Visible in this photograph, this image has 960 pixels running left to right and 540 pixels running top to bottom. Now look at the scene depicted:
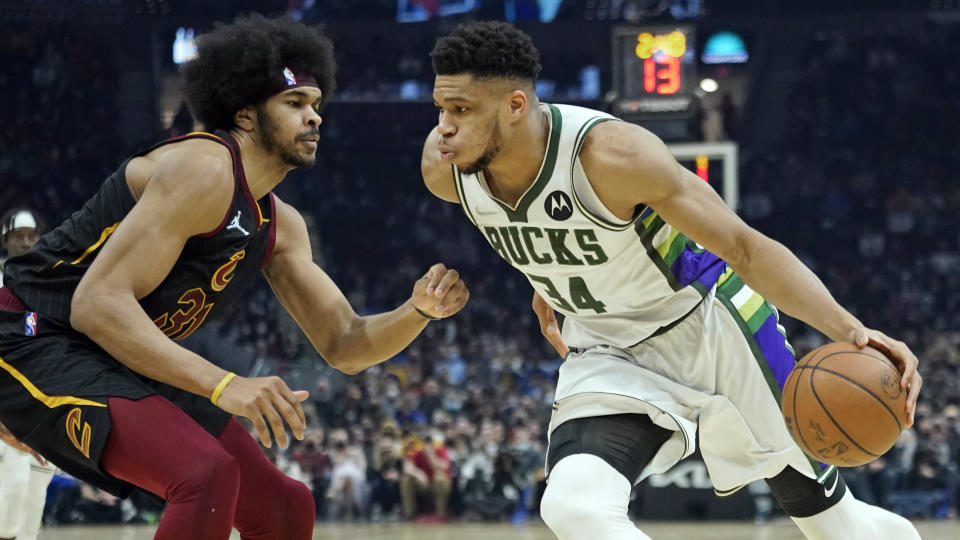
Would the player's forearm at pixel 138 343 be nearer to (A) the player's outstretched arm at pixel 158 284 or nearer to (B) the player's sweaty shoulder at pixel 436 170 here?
(A) the player's outstretched arm at pixel 158 284

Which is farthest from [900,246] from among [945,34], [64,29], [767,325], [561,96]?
[767,325]

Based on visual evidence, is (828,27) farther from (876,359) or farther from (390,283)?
(876,359)

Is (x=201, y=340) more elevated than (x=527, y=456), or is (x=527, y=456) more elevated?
(x=201, y=340)

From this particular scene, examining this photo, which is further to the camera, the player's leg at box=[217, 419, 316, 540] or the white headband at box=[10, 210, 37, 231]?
the white headband at box=[10, 210, 37, 231]

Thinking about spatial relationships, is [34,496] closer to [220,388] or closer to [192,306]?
[192,306]

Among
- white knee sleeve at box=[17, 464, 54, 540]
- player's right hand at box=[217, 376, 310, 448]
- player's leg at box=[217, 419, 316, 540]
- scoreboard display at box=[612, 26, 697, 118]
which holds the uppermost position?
player's right hand at box=[217, 376, 310, 448]

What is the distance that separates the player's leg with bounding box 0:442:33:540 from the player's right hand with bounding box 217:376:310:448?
3543mm

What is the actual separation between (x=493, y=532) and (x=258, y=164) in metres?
6.87

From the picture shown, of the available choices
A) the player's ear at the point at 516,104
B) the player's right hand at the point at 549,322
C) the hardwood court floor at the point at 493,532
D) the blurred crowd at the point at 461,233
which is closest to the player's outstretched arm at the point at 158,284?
the player's ear at the point at 516,104

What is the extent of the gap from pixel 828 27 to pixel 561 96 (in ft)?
17.7

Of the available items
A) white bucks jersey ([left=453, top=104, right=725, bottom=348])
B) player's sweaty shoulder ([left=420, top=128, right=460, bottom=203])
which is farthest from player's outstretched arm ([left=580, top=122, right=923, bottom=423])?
player's sweaty shoulder ([left=420, top=128, right=460, bottom=203])

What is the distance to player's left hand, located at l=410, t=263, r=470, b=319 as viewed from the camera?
3.71m

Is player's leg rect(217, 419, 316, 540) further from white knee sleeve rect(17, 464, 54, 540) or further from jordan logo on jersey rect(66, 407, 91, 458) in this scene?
white knee sleeve rect(17, 464, 54, 540)

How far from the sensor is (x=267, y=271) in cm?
392
